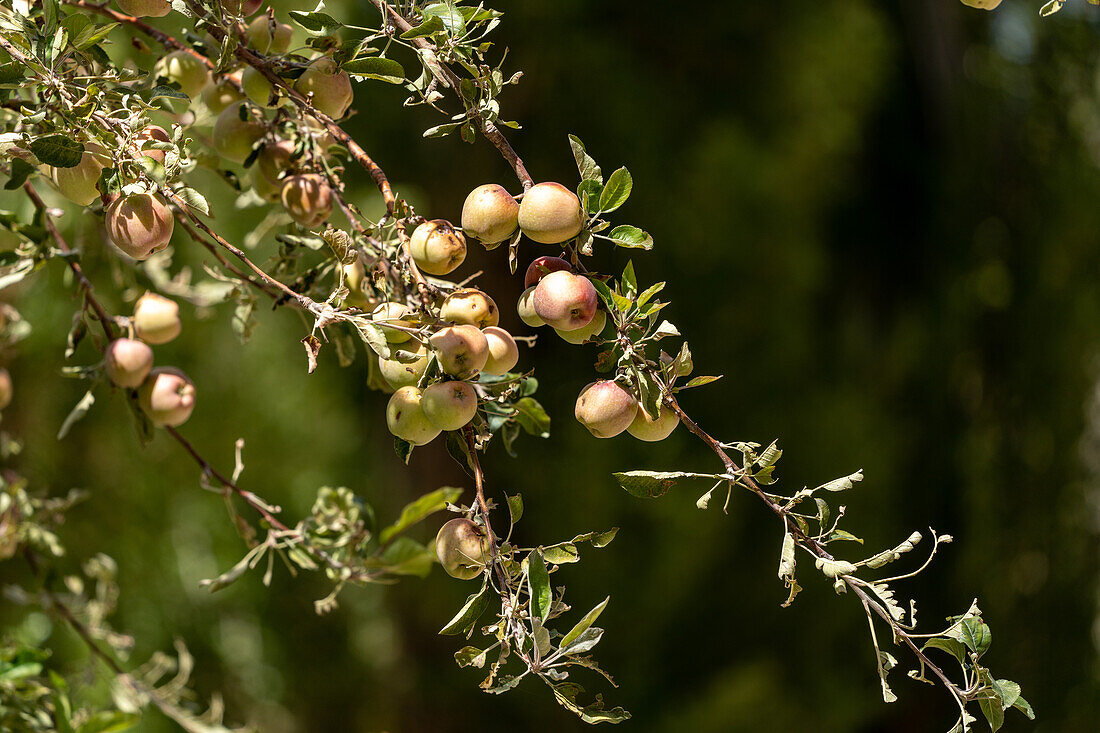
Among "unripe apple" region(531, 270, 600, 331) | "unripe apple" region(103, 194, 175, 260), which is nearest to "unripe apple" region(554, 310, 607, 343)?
"unripe apple" region(531, 270, 600, 331)

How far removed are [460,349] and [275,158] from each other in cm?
13

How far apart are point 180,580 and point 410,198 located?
55cm

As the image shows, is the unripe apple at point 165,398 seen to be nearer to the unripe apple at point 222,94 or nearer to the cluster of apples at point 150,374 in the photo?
the cluster of apples at point 150,374

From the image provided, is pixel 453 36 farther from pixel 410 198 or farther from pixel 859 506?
pixel 859 506

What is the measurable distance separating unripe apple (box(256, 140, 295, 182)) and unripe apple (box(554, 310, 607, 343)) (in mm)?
127

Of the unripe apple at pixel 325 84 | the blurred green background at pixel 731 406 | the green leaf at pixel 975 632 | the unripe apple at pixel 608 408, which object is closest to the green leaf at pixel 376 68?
the unripe apple at pixel 325 84

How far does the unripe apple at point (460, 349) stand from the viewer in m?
0.24

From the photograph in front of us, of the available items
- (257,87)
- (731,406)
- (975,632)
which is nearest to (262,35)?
(257,87)

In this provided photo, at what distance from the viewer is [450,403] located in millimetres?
243

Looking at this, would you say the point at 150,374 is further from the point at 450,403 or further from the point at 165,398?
the point at 450,403

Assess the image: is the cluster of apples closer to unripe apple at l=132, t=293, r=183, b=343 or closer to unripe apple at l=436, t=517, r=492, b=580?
unripe apple at l=132, t=293, r=183, b=343

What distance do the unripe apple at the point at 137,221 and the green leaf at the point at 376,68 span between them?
0.07 metres

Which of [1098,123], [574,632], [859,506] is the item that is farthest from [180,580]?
[1098,123]

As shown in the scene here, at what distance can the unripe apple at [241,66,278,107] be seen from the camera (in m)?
0.30
